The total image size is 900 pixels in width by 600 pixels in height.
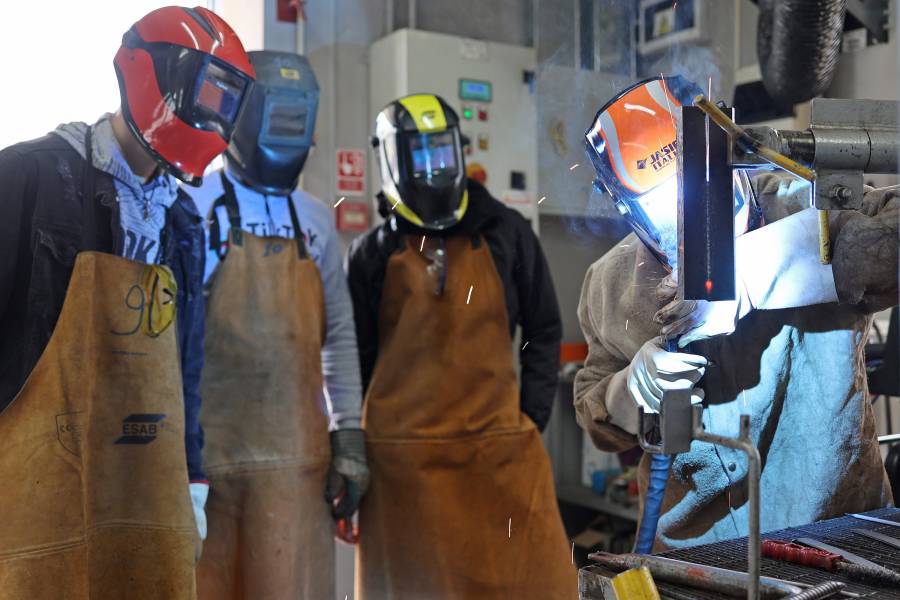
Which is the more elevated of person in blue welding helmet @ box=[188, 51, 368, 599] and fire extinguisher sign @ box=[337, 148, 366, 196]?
fire extinguisher sign @ box=[337, 148, 366, 196]

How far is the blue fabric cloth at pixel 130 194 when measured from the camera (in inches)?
60.4

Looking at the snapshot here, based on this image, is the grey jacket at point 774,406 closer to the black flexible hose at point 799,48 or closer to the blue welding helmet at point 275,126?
the black flexible hose at point 799,48

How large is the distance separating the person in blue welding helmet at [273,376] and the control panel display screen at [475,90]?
91 centimetres

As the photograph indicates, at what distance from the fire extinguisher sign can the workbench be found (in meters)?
2.26

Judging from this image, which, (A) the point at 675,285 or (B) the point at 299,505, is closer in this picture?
(A) the point at 675,285

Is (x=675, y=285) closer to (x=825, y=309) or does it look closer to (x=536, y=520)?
(x=825, y=309)

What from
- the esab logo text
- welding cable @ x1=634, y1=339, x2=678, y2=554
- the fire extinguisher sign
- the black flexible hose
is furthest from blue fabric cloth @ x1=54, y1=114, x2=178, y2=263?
the fire extinguisher sign

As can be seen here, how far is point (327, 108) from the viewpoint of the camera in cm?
314

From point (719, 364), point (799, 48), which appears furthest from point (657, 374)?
point (799, 48)

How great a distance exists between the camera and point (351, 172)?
10.3ft

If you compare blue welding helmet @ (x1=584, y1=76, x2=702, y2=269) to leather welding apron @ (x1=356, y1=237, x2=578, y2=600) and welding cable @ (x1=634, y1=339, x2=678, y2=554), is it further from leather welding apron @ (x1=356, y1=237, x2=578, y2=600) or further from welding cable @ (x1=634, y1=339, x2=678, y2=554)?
leather welding apron @ (x1=356, y1=237, x2=578, y2=600)

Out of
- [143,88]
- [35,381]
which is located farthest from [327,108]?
[35,381]

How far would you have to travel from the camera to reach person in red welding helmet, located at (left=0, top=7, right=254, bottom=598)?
138cm

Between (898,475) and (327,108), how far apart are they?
85.7 inches
